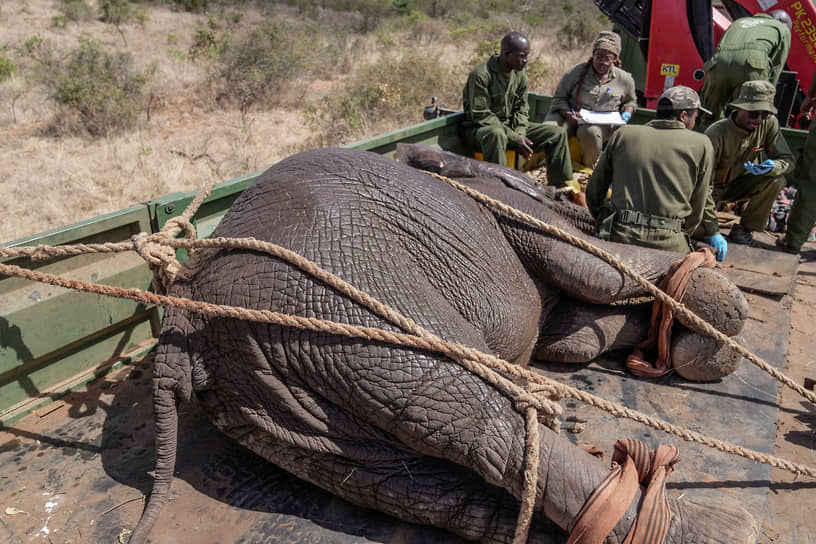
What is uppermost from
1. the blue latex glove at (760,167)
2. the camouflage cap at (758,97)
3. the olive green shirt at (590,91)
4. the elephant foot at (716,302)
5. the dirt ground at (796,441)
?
the camouflage cap at (758,97)

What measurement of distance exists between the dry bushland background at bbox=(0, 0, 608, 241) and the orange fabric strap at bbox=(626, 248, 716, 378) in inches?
192

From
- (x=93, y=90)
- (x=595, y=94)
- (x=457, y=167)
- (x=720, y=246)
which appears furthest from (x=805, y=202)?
(x=93, y=90)

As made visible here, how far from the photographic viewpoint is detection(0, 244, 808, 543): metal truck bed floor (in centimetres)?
198

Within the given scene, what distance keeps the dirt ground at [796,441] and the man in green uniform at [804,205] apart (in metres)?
0.66

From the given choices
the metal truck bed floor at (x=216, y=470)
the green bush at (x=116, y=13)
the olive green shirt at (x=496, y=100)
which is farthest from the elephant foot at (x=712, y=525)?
the green bush at (x=116, y=13)

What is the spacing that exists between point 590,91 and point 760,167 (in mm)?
1776

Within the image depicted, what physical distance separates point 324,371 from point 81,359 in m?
1.34

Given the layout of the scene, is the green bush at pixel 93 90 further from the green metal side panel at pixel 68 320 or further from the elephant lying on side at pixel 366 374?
the elephant lying on side at pixel 366 374

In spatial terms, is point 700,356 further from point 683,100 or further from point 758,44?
point 758,44

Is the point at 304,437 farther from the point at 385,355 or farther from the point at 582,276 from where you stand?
the point at 582,276

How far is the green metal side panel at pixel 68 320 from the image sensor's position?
228 cm

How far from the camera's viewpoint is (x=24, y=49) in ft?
35.7

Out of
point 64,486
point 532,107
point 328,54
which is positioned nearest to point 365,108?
point 532,107

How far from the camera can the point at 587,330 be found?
9.18 ft
